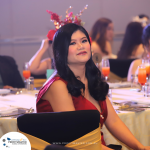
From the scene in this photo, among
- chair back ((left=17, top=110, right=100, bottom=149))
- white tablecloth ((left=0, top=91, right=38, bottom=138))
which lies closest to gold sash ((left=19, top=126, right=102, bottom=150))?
chair back ((left=17, top=110, right=100, bottom=149))

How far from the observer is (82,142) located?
3.11 ft

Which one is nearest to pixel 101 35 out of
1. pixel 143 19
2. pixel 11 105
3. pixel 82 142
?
pixel 143 19

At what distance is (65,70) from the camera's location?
4.79 ft

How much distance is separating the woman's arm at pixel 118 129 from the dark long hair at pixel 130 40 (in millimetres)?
3059

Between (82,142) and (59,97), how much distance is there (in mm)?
412

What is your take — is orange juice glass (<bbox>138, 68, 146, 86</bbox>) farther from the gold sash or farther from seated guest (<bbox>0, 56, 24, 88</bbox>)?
seated guest (<bbox>0, 56, 24, 88</bbox>)

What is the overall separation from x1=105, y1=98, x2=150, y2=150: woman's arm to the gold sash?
1.67 feet

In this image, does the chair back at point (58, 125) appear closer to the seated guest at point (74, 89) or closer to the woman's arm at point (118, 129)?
the seated guest at point (74, 89)

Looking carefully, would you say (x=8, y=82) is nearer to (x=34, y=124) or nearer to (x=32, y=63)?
(x=32, y=63)

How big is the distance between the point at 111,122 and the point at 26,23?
4.35 m

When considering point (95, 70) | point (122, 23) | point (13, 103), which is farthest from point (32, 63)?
point (122, 23)

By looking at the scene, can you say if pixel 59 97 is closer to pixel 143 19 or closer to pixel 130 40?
pixel 130 40

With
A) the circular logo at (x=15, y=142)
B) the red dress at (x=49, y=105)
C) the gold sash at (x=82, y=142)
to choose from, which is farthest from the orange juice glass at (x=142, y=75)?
the circular logo at (x=15, y=142)

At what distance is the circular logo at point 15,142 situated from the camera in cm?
89
